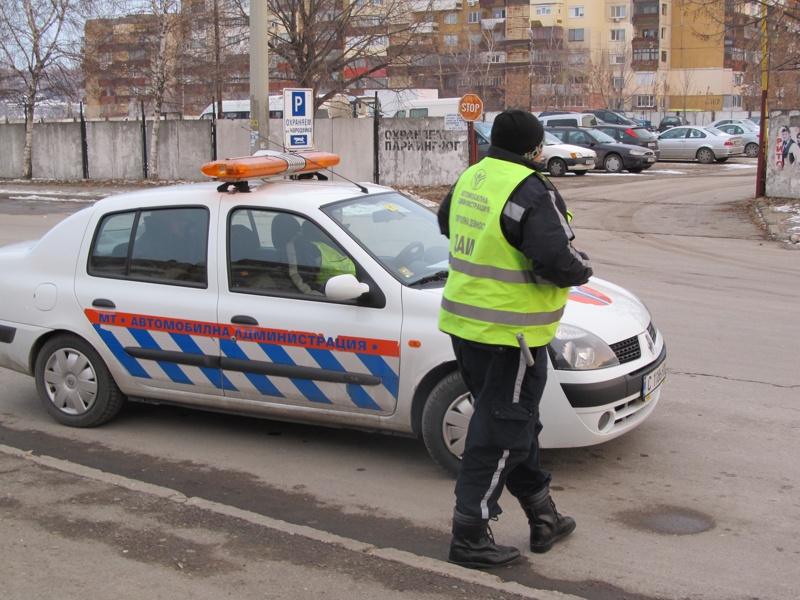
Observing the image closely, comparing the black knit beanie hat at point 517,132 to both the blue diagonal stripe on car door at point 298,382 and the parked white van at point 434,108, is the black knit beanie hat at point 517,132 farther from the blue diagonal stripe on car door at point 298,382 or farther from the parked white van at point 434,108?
the parked white van at point 434,108

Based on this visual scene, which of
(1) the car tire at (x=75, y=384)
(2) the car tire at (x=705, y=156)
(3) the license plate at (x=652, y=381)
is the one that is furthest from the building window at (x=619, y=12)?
(1) the car tire at (x=75, y=384)

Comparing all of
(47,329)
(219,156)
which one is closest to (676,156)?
(219,156)

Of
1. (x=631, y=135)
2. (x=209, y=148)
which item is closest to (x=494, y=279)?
(x=209, y=148)

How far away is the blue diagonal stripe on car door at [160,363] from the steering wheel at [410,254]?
1.45 meters

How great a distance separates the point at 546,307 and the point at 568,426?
118 cm

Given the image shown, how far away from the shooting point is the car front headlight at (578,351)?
15.5ft

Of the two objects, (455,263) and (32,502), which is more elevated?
(455,263)

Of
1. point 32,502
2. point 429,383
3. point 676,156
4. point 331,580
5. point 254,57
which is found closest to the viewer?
point 331,580

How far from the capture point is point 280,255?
538 centimetres

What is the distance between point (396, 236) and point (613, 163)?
87.1 ft

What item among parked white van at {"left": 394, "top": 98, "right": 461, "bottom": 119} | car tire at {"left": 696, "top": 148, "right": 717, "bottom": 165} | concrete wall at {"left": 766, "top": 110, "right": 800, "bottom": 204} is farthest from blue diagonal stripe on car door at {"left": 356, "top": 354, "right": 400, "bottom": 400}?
parked white van at {"left": 394, "top": 98, "right": 461, "bottom": 119}

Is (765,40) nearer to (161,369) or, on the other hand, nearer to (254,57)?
(254,57)

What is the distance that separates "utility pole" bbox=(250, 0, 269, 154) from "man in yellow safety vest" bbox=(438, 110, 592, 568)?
10.1 metres

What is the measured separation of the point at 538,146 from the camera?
3.78 meters
